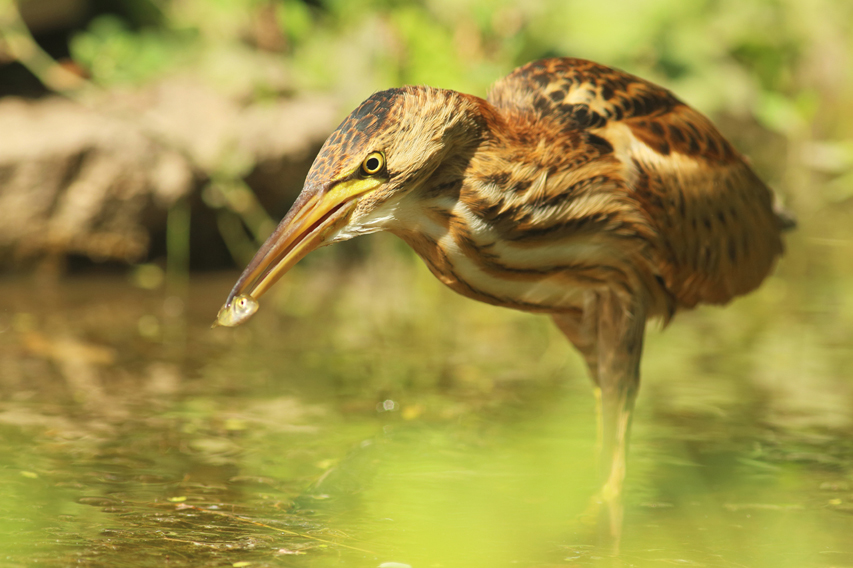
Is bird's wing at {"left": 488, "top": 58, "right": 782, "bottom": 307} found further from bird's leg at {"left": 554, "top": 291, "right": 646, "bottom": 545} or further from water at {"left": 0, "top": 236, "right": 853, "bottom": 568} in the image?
water at {"left": 0, "top": 236, "right": 853, "bottom": 568}

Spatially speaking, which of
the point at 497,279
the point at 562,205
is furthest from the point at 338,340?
the point at 562,205

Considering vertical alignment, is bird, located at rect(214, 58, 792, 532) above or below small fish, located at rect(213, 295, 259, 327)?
above

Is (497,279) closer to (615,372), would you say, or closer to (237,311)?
(615,372)

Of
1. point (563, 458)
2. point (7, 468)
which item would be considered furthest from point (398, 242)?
point (7, 468)

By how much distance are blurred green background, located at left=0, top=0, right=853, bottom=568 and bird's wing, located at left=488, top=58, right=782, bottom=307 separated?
2.86ft

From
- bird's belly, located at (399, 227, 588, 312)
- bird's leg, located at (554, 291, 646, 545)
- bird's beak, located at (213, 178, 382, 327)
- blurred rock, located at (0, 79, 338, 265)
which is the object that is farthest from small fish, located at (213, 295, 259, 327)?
blurred rock, located at (0, 79, 338, 265)

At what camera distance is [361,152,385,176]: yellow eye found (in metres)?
3.24

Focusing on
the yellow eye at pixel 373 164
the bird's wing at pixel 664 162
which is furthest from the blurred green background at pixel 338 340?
the yellow eye at pixel 373 164

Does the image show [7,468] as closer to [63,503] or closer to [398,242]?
[63,503]

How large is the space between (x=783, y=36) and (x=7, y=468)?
1068 cm

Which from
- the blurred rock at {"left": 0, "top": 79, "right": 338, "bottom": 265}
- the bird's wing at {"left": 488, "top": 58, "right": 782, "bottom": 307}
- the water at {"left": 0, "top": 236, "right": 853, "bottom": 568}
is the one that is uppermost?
the blurred rock at {"left": 0, "top": 79, "right": 338, "bottom": 265}

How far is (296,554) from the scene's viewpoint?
335 cm

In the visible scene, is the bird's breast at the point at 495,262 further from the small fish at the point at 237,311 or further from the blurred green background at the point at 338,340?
the blurred green background at the point at 338,340

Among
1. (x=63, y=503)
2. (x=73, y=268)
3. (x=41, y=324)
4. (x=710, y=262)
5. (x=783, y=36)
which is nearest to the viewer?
(x=63, y=503)
